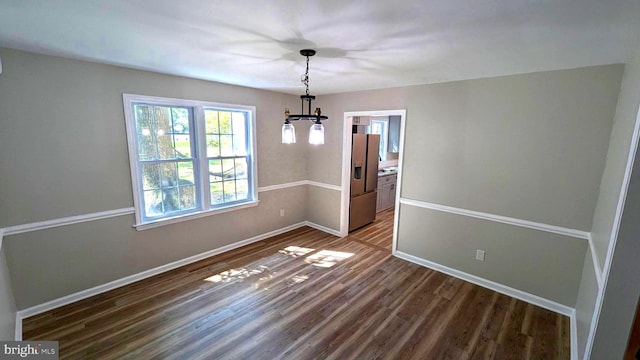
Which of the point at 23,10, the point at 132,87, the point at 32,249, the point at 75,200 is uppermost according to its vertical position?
the point at 23,10

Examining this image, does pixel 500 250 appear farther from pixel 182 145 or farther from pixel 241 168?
pixel 182 145

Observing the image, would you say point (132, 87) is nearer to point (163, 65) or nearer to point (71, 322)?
point (163, 65)

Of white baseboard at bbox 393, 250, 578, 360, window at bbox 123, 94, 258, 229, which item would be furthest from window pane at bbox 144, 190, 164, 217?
white baseboard at bbox 393, 250, 578, 360

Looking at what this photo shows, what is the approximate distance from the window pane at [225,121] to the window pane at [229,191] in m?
0.77

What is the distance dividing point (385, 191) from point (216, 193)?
3804 mm

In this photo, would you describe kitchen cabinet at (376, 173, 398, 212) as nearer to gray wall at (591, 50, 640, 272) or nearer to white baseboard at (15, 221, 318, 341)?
white baseboard at (15, 221, 318, 341)

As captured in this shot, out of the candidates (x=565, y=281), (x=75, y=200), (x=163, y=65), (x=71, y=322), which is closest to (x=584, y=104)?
(x=565, y=281)

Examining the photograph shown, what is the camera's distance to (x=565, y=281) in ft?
8.59

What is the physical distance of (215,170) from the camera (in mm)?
3750

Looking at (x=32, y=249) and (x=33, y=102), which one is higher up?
(x=33, y=102)

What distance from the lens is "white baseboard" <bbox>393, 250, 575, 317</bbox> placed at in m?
2.68

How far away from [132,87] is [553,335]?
4867 mm

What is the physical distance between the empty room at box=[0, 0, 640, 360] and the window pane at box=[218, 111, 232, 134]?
0.03 m

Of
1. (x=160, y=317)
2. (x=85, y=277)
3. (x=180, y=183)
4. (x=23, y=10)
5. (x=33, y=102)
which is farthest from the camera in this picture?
(x=180, y=183)
